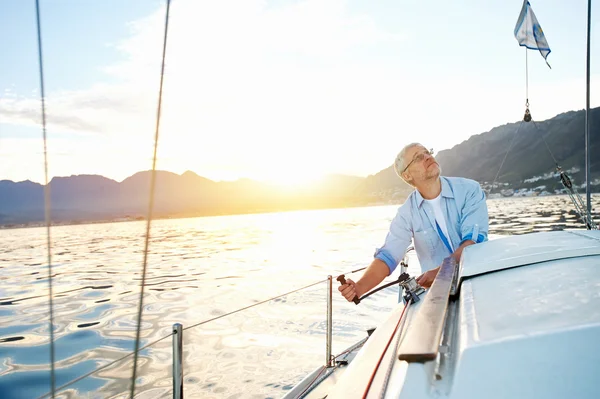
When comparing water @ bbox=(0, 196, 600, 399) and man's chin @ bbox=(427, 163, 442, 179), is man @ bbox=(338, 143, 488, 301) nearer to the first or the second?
man's chin @ bbox=(427, 163, 442, 179)

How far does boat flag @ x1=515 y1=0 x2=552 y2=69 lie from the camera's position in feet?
22.1

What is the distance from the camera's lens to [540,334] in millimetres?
1128

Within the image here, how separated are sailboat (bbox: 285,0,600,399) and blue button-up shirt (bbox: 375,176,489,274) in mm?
1206

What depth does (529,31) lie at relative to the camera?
6773 millimetres

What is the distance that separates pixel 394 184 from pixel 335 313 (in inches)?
6838

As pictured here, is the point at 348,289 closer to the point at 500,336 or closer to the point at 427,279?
the point at 427,279

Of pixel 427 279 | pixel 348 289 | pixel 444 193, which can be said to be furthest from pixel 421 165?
pixel 348 289

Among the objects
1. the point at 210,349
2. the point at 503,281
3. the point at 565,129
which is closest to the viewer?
the point at 503,281

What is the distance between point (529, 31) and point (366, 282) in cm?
592

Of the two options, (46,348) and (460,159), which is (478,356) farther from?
(460,159)

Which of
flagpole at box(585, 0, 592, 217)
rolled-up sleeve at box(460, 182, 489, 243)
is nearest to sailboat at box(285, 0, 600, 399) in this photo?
rolled-up sleeve at box(460, 182, 489, 243)

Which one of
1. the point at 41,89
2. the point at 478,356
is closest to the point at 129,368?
the point at 41,89

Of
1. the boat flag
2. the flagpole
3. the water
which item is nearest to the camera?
the water

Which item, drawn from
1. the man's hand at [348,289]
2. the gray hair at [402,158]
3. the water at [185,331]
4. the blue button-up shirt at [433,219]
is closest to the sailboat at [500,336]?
the man's hand at [348,289]
